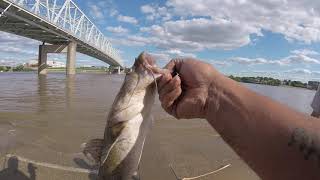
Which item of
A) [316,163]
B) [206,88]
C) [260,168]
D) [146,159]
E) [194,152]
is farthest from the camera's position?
[194,152]

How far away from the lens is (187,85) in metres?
2.12

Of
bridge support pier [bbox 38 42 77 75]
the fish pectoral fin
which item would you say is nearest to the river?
the fish pectoral fin

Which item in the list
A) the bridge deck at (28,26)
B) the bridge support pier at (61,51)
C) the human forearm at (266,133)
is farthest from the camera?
the bridge support pier at (61,51)

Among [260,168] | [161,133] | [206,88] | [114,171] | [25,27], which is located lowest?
[161,133]

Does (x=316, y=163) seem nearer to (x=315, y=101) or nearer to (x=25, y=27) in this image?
(x=315, y=101)

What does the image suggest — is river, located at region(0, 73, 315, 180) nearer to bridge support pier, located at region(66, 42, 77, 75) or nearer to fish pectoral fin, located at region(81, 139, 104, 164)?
fish pectoral fin, located at region(81, 139, 104, 164)

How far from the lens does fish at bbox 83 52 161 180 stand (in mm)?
2145

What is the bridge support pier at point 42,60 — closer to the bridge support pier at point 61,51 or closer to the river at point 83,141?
the bridge support pier at point 61,51

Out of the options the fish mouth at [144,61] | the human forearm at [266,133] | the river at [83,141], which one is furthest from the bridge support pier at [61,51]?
the human forearm at [266,133]

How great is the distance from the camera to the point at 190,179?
482 centimetres

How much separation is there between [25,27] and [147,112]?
46.9 m

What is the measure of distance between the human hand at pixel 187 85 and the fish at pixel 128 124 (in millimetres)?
78

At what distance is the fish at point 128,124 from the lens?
2.14m

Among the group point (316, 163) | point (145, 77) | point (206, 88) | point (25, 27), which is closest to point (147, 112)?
point (145, 77)
